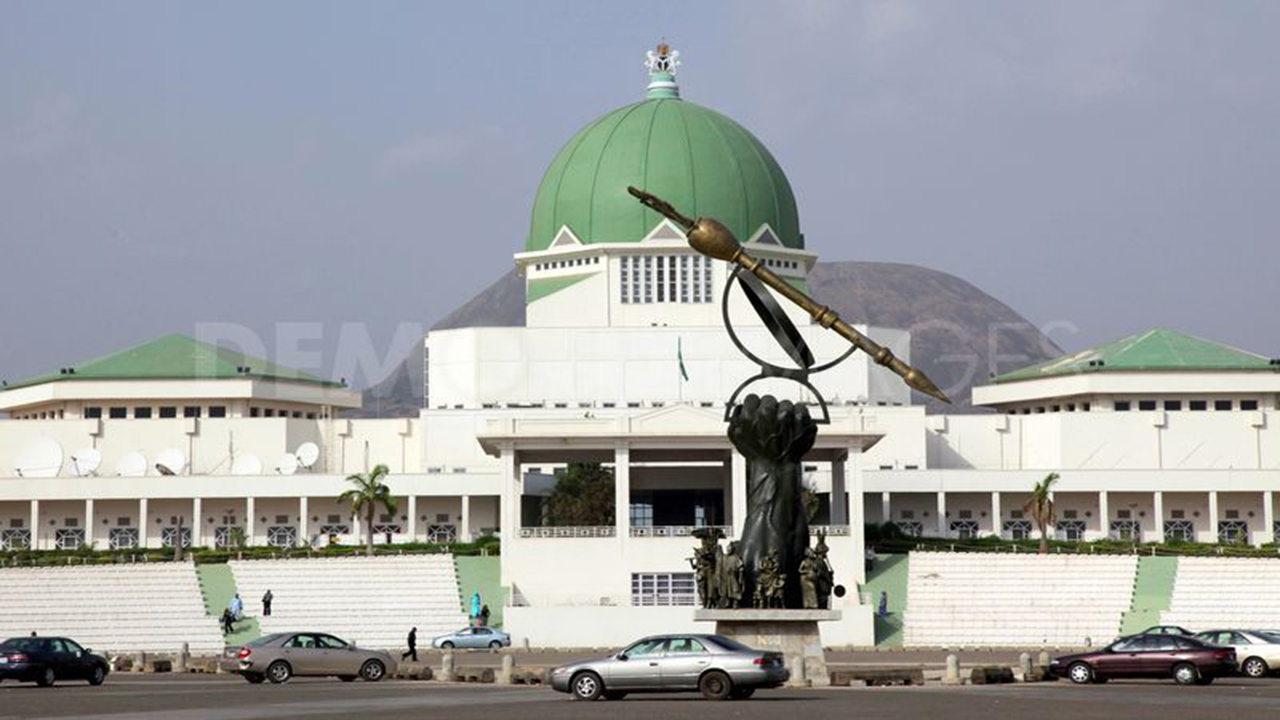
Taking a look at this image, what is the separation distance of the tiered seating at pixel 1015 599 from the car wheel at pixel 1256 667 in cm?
1639

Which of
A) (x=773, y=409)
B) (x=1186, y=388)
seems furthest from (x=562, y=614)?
(x=1186, y=388)

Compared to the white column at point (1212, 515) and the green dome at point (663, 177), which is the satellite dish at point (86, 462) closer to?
the green dome at point (663, 177)

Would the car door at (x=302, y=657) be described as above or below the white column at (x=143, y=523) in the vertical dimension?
below

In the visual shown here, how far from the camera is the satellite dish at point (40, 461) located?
3452 inches

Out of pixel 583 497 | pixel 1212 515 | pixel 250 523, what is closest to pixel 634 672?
pixel 583 497

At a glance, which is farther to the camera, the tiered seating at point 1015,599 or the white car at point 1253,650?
the tiered seating at point 1015,599

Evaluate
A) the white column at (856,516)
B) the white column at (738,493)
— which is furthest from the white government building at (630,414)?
the white column at (856,516)

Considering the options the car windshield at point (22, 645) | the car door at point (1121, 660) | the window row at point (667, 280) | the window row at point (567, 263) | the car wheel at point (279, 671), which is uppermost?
the window row at point (567, 263)

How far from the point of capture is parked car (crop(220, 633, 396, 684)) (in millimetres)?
44156

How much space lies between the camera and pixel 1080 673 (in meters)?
42.4

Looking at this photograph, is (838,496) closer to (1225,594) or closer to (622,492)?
(622,492)

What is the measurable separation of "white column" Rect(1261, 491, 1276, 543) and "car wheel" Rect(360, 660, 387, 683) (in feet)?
161

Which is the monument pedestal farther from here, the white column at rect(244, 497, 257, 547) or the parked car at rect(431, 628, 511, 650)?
the white column at rect(244, 497, 257, 547)

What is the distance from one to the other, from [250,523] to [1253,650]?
4831cm
